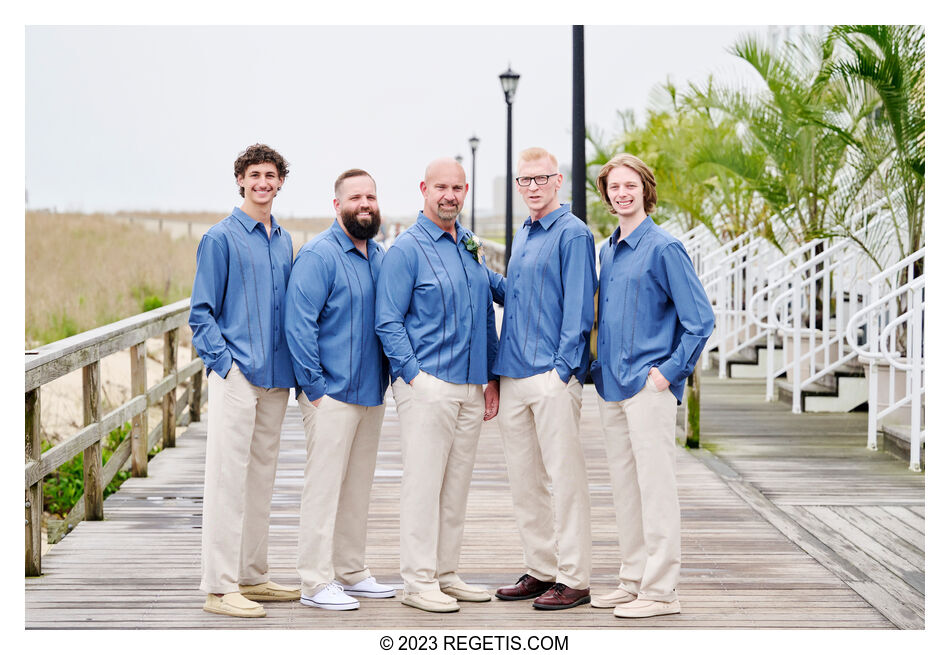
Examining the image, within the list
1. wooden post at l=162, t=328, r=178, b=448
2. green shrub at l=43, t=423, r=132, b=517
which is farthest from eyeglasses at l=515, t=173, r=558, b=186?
green shrub at l=43, t=423, r=132, b=517

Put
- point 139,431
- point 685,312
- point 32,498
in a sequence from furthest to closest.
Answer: point 139,431, point 32,498, point 685,312

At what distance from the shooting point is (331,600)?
14.9 ft

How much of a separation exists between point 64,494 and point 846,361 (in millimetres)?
6590

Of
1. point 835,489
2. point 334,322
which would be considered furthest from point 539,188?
point 835,489

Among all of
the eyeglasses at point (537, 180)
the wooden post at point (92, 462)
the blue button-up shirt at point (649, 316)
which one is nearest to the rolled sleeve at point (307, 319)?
the eyeglasses at point (537, 180)

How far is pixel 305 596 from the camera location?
4609mm

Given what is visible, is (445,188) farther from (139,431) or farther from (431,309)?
(139,431)

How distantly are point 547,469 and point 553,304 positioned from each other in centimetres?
68

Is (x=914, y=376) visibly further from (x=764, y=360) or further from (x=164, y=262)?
(x=164, y=262)

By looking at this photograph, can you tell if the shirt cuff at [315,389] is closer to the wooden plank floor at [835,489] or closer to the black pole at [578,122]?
the wooden plank floor at [835,489]

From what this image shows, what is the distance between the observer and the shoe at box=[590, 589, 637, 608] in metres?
4.59

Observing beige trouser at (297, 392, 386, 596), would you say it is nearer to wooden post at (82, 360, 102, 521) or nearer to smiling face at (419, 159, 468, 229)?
smiling face at (419, 159, 468, 229)

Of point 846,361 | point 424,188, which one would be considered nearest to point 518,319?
point 424,188

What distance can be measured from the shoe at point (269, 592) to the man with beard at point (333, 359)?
61 mm
